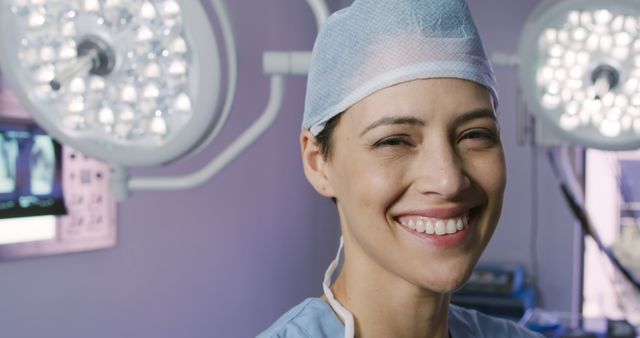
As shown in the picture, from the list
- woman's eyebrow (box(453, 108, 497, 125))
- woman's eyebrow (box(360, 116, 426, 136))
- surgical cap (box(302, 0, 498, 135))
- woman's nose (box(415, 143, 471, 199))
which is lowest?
woman's nose (box(415, 143, 471, 199))

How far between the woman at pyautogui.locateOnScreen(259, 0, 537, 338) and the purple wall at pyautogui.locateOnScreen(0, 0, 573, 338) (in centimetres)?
49

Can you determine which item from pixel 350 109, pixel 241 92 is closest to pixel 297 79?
pixel 241 92

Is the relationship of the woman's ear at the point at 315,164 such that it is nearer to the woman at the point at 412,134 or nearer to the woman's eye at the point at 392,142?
the woman at the point at 412,134

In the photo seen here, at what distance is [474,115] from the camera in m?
0.88

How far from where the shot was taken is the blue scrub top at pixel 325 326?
3.43 feet

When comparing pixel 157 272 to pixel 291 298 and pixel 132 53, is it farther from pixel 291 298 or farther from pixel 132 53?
pixel 132 53

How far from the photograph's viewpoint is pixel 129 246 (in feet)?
5.57

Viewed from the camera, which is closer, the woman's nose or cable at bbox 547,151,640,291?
the woman's nose

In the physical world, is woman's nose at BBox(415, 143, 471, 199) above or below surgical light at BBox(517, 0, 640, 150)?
below

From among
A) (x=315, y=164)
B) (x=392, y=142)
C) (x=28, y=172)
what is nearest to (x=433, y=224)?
(x=392, y=142)

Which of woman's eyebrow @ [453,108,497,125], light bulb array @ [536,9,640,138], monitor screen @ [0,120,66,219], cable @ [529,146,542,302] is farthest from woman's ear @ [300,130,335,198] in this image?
cable @ [529,146,542,302]

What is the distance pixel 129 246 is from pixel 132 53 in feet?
3.49

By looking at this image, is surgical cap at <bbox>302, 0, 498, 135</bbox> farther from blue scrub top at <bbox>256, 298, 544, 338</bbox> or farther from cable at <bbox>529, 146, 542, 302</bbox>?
cable at <bbox>529, 146, 542, 302</bbox>

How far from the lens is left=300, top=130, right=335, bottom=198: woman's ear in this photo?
1023 millimetres
